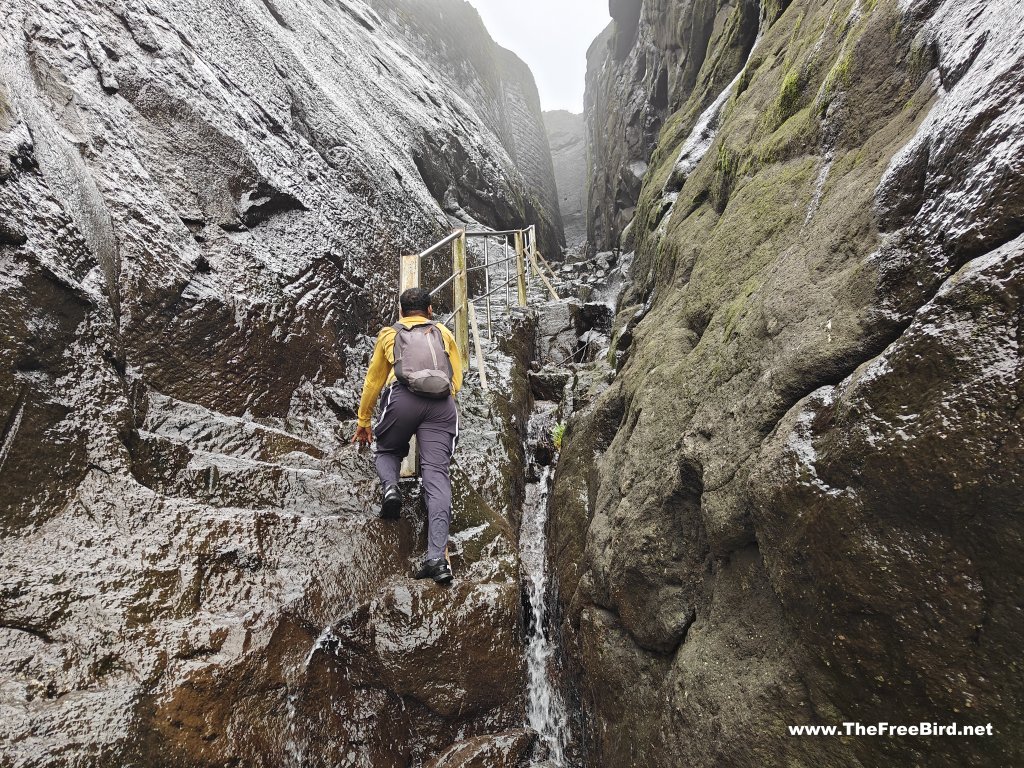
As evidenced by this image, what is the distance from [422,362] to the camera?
3.56 m

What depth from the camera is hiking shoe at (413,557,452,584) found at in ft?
10.9

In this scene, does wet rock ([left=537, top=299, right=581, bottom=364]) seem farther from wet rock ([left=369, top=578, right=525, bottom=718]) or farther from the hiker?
wet rock ([left=369, top=578, right=525, bottom=718])

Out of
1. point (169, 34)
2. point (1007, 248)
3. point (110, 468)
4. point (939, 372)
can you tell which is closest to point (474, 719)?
point (110, 468)

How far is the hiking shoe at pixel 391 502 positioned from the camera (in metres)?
3.55

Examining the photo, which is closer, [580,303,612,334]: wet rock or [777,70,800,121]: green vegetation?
[777,70,800,121]: green vegetation

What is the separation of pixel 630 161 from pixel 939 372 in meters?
16.2

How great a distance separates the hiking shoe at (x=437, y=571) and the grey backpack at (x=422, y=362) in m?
1.12

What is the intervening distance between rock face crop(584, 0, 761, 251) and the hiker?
608cm

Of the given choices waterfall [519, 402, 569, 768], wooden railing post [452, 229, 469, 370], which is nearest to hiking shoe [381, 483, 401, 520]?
waterfall [519, 402, 569, 768]

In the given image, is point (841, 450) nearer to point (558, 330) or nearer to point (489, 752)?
point (489, 752)

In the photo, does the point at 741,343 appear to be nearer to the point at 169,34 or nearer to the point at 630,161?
the point at 169,34

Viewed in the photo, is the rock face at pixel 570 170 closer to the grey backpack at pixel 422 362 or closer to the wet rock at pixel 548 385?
the wet rock at pixel 548 385

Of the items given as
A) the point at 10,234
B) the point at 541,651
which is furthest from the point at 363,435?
the point at 10,234

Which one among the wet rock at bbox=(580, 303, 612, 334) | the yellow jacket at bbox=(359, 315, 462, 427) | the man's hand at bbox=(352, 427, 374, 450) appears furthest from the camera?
the wet rock at bbox=(580, 303, 612, 334)
